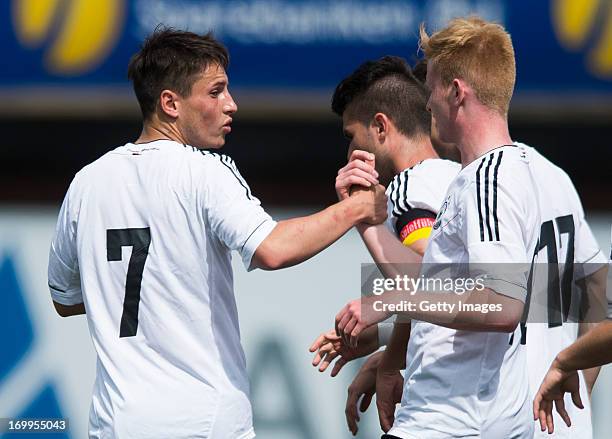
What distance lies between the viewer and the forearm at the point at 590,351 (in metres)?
2.89

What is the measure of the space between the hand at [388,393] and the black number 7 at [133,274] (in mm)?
841

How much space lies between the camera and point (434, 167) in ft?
11.9

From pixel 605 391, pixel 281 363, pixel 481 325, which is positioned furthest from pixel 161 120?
pixel 605 391

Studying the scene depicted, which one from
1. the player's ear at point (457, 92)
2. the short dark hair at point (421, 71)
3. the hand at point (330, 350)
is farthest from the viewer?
the short dark hair at point (421, 71)

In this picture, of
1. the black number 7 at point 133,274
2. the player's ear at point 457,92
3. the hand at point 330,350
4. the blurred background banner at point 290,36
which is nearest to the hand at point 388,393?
the hand at point 330,350

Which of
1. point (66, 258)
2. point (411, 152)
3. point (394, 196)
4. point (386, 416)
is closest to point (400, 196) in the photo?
point (394, 196)

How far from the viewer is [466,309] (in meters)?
2.92

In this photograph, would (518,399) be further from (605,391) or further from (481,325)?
(605,391)

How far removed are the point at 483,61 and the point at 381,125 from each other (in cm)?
78

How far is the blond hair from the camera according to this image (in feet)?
10.2

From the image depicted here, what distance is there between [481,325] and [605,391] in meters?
3.16

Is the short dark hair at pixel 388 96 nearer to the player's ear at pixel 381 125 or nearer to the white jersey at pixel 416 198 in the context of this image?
the player's ear at pixel 381 125

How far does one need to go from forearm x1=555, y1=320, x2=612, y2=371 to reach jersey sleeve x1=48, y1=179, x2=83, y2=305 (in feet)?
4.86

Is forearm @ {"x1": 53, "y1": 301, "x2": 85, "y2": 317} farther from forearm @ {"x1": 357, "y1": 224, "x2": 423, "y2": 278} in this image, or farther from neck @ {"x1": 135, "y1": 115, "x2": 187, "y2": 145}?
forearm @ {"x1": 357, "y1": 224, "x2": 423, "y2": 278}
